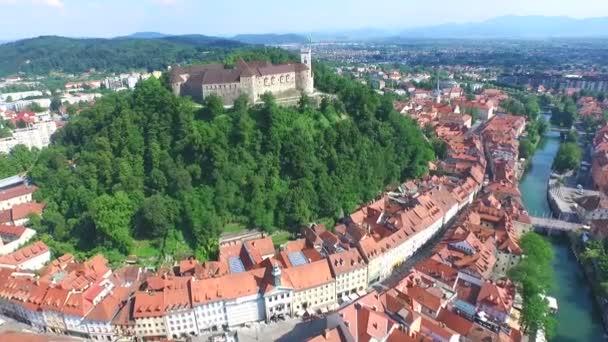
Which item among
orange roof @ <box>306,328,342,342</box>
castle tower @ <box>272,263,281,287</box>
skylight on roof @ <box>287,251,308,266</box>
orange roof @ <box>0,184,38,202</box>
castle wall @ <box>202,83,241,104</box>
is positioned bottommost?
skylight on roof @ <box>287,251,308,266</box>

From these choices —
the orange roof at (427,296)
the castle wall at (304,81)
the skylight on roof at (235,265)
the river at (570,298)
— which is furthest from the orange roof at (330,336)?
the castle wall at (304,81)

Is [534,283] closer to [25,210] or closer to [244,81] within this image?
[244,81]

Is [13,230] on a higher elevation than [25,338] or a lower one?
higher

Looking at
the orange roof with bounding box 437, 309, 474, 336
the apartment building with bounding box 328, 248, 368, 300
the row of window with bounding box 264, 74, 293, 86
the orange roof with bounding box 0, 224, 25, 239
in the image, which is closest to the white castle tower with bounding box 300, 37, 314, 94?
the row of window with bounding box 264, 74, 293, 86

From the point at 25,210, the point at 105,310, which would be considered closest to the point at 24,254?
the point at 25,210

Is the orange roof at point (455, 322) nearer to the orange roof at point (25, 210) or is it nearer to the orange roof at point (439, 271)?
the orange roof at point (439, 271)

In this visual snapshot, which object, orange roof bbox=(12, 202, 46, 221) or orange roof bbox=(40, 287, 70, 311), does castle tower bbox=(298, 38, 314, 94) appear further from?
orange roof bbox=(40, 287, 70, 311)

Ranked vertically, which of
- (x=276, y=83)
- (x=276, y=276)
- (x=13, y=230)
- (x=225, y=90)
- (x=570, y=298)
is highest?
(x=276, y=83)
